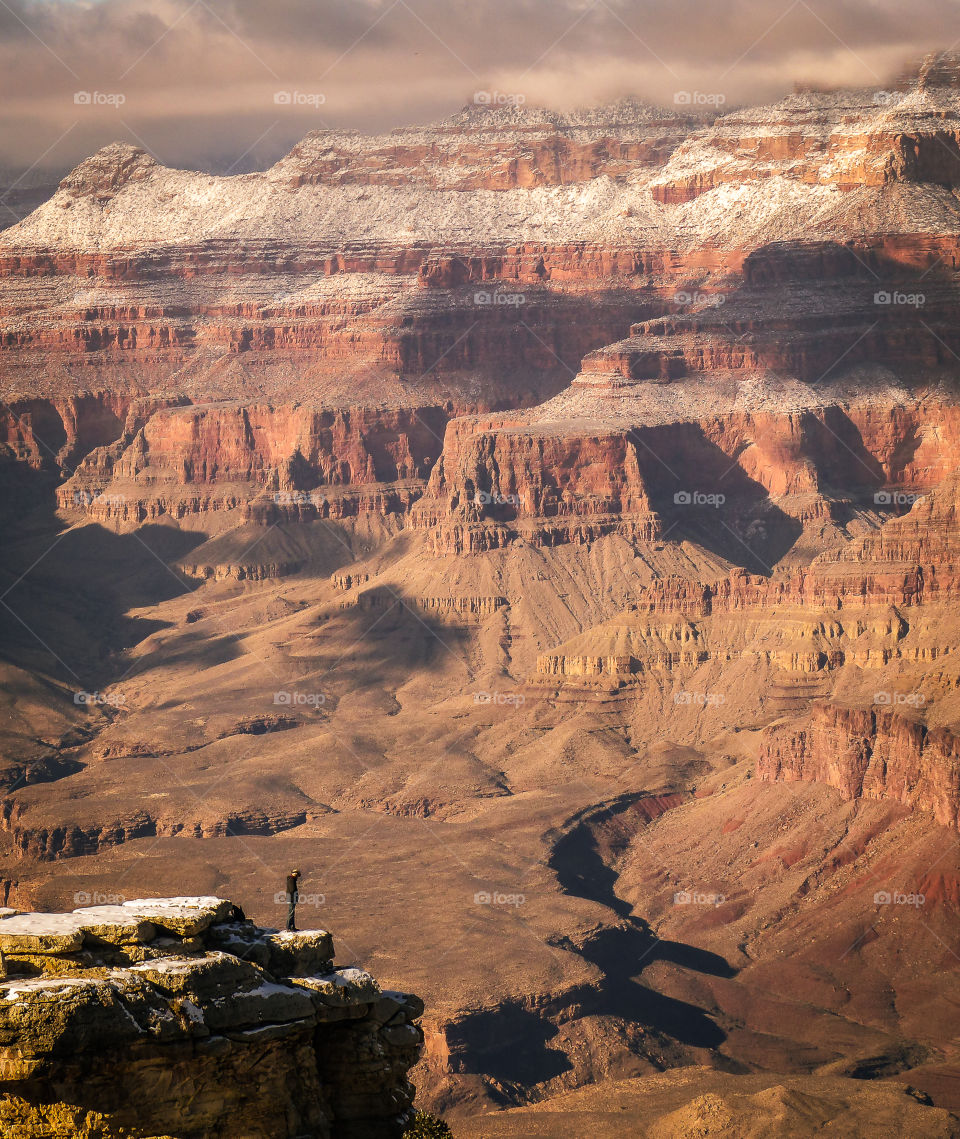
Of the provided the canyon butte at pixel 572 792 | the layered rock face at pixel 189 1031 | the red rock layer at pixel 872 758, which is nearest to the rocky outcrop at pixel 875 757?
the red rock layer at pixel 872 758

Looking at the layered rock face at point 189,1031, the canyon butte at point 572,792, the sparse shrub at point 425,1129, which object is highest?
the layered rock face at point 189,1031

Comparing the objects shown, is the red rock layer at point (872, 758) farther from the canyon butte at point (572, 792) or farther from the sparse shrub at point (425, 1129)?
the sparse shrub at point (425, 1129)

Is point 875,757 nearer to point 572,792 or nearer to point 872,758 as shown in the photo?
point 872,758

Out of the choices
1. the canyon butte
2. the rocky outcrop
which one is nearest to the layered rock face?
the canyon butte

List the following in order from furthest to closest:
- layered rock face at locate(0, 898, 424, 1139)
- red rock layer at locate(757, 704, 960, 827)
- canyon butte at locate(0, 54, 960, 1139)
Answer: red rock layer at locate(757, 704, 960, 827), canyon butte at locate(0, 54, 960, 1139), layered rock face at locate(0, 898, 424, 1139)

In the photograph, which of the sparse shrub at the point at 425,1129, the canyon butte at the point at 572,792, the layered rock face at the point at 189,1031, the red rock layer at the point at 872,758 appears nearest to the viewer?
the layered rock face at the point at 189,1031

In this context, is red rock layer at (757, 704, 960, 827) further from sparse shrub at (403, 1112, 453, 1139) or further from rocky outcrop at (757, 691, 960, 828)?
sparse shrub at (403, 1112, 453, 1139)
